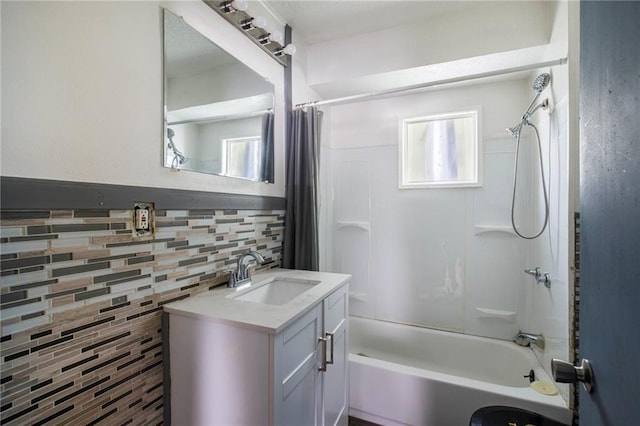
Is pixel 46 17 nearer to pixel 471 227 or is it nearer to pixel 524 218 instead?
pixel 471 227

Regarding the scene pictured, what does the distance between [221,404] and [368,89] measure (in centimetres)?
235

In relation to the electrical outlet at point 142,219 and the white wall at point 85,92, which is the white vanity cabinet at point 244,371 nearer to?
the electrical outlet at point 142,219

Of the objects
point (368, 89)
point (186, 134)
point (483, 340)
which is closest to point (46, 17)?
point (186, 134)

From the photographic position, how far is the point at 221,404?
101 cm

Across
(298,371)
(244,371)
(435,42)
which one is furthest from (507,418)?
(435,42)

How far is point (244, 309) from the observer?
109 centimetres

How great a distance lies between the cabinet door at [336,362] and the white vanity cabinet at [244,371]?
0.10m

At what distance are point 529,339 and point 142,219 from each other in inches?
99.1

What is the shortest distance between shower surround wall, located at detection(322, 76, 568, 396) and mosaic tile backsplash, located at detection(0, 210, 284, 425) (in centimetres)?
163

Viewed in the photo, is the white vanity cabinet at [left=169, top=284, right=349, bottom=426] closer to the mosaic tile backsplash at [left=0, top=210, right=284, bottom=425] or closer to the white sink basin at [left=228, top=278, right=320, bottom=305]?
the mosaic tile backsplash at [left=0, top=210, right=284, bottom=425]

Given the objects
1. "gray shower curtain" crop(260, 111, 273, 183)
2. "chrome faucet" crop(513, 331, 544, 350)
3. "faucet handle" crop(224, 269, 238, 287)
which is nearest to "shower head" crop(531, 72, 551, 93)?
"chrome faucet" crop(513, 331, 544, 350)

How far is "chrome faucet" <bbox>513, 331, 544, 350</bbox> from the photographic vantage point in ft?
6.00

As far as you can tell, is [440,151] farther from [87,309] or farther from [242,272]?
[87,309]

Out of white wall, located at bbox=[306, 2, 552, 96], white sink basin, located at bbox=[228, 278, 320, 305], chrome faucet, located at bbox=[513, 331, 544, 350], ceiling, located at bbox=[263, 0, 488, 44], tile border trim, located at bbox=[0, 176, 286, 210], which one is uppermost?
ceiling, located at bbox=[263, 0, 488, 44]
